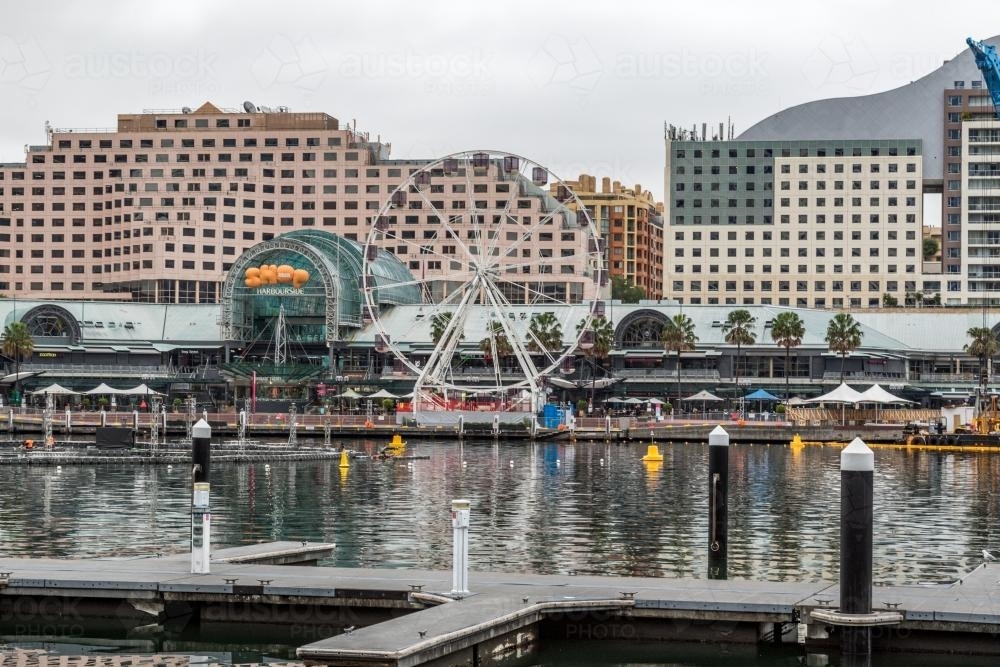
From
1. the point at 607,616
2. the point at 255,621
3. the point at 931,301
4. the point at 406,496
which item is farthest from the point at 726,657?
the point at 931,301

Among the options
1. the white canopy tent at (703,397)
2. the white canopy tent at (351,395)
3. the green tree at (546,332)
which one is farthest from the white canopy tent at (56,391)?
the white canopy tent at (703,397)

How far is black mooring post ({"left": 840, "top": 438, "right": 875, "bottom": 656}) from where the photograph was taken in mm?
26594

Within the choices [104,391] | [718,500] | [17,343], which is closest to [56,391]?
[104,391]

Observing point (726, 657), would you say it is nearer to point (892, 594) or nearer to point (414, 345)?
point (892, 594)

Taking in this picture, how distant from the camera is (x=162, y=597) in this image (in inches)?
1167

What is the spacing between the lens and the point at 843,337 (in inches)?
5290

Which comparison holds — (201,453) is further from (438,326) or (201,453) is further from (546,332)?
(438,326)

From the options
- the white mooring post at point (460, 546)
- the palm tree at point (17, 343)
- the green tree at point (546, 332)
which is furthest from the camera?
the palm tree at point (17, 343)

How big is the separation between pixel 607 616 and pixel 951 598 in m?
6.07

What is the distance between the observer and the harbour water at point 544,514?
132ft

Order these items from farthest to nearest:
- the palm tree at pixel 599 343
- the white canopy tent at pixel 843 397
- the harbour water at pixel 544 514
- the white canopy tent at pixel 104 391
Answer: the palm tree at pixel 599 343 → the white canopy tent at pixel 104 391 → the white canopy tent at pixel 843 397 → the harbour water at pixel 544 514

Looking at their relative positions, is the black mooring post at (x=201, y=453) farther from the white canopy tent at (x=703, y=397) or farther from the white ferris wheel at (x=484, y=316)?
the white canopy tent at (x=703, y=397)

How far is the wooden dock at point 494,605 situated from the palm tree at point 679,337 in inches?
4096

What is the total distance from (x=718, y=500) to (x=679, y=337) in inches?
3912
